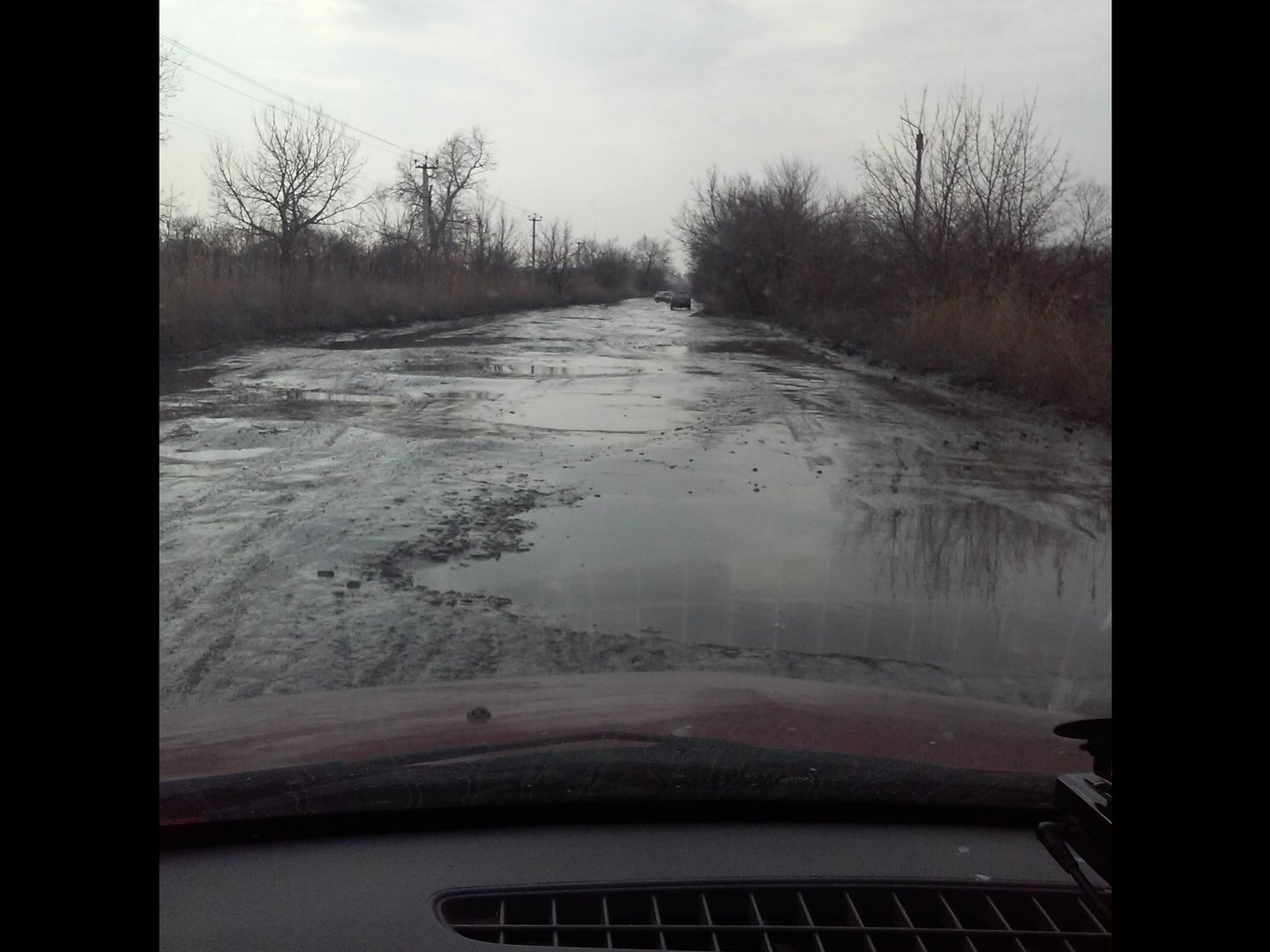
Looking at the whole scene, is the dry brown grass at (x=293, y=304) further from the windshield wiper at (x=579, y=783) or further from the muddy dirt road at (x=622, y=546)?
the windshield wiper at (x=579, y=783)

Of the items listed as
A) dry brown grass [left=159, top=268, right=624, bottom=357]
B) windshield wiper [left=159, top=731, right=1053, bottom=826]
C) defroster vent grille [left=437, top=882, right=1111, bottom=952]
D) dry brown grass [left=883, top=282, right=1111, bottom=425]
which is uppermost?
dry brown grass [left=159, top=268, right=624, bottom=357]

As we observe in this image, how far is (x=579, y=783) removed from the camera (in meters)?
2.67

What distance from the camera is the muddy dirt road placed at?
514cm

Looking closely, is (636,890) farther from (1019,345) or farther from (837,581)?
(1019,345)

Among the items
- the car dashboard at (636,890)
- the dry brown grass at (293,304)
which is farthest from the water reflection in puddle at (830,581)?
the dry brown grass at (293,304)

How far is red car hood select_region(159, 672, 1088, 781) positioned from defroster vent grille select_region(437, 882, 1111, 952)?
474 millimetres

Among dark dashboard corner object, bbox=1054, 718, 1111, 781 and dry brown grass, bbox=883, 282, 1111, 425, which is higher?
dry brown grass, bbox=883, 282, 1111, 425

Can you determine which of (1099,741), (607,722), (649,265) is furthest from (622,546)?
(649,265)

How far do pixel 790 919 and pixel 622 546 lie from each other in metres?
4.96

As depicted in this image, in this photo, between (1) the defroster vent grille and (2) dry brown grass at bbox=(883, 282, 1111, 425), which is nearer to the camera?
(1) the defroster vent grille

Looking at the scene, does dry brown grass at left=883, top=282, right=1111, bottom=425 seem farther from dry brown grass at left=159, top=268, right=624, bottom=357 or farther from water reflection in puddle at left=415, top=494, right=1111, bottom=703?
dry brown grass at left=159, top=268, right=624, bottom=357

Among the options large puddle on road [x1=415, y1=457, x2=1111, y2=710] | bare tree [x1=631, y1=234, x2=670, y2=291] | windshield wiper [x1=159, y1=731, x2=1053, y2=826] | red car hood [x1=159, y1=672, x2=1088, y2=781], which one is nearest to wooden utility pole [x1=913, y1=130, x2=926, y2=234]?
large puddle on road [x1=415, y1=457, x2=1111, y2=710]
